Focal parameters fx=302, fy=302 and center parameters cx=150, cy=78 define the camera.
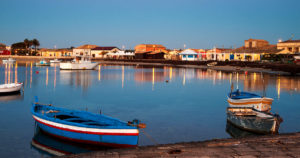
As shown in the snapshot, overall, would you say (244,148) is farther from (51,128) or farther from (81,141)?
(51,128)

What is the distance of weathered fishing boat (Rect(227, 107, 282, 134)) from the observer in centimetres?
1487

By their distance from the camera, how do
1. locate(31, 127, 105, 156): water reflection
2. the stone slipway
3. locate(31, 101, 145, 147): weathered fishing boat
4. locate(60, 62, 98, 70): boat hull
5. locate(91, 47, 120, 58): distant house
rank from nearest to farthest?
the stone slipway < locate(31, 101, 145, 147): weathered fishing boat < locate(31, 127, 105, 156): water reflection < locate(60, 62, 98, 70): boat hull < locate(91, 47, 120, 58): distant house

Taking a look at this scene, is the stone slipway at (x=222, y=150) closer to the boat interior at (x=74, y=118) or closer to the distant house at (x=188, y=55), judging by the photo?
the boat interior at (x=74, y=118)

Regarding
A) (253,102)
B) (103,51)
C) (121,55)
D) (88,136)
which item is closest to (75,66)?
(253,102)

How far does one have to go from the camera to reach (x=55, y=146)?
14.0m

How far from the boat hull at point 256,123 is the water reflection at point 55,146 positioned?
25.4 ft

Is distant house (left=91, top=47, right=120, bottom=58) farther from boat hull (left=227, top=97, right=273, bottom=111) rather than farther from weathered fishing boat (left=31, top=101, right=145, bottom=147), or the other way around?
weathered fishing boat (left=31, top=101, right=145, bottom=147)

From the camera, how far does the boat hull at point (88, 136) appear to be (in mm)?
12359

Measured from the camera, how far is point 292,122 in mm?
19266

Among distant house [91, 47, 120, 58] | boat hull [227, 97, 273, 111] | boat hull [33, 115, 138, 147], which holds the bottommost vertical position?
boat hull [33, 115, 138, 147]

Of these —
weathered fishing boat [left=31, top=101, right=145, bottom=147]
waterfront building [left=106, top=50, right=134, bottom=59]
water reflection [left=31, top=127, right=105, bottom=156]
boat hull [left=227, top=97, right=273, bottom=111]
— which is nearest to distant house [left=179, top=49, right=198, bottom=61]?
waterfront building [left=106, top=50, right=134, bottom=59]

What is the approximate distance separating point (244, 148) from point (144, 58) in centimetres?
13234

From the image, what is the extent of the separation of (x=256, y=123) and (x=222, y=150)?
24.5 feet

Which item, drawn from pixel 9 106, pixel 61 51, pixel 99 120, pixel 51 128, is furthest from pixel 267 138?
pixel 61 51
